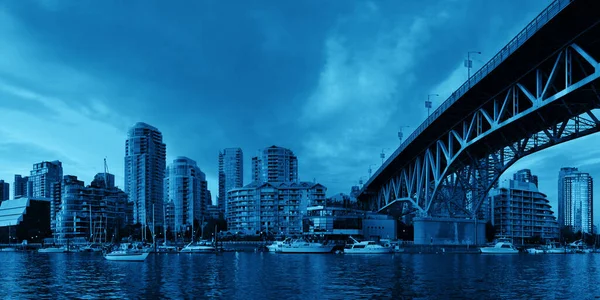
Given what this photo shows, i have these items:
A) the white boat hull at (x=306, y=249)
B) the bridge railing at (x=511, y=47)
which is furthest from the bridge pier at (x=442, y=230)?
the bridge railing at (x=511, y=47)

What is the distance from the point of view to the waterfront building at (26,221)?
175250 millimetres

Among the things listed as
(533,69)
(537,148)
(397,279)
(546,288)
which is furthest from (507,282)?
(537,148)

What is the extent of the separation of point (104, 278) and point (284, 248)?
5579cm

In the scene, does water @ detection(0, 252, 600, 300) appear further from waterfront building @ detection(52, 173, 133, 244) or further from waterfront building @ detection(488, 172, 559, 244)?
waterfront building @ detection(52, 173, 133, 244)

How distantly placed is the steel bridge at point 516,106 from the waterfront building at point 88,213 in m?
97.7

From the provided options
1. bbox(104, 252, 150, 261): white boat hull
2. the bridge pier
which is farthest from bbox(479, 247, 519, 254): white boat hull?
bbox(104, 252, 150, 261): white boat hull

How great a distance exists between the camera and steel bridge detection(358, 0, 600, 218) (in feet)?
143

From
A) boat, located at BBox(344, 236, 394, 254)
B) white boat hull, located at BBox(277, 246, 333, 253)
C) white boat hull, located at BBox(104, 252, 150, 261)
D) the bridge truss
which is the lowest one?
white boat hull, located at BBox(277, 246, 333, 253)

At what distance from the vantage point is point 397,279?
4403cm

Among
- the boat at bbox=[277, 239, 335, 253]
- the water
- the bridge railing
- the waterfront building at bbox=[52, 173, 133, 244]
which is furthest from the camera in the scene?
the waterfront building at bbox=[52, 173, 133, 244]

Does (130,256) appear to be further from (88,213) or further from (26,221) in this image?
(26,221)

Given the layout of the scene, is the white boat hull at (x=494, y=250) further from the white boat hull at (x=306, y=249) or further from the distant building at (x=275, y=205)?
the distant building at (x=275, y=205)

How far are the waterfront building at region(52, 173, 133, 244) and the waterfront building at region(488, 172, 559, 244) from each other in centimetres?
10425

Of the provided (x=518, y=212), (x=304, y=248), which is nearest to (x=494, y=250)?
(x=304, y=248)
